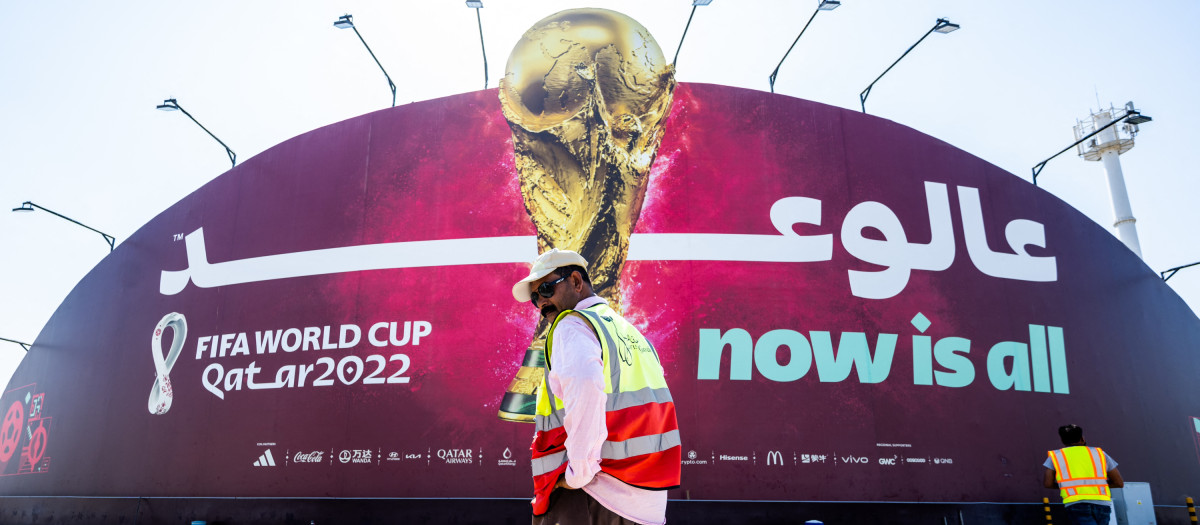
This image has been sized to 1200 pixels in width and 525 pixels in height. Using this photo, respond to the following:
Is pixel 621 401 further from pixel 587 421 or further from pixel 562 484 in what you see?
pixel 562 484

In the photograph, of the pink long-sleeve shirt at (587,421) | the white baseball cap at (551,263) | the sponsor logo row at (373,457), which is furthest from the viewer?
the sponsor logo row at (373,457)

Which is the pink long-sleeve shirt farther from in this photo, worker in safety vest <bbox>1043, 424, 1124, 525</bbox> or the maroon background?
the maroon background

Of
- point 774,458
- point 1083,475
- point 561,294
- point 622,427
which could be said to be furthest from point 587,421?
point 774,458

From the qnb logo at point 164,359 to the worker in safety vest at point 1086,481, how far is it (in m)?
10.9

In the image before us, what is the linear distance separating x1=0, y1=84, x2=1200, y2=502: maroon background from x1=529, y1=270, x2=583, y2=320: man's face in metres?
6.46

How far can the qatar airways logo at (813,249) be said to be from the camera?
9.45 metres

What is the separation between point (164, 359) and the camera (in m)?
10.8

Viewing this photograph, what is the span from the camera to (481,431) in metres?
8.98

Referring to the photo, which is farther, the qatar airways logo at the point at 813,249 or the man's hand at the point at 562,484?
the qatar airways logo at the point at 813,249

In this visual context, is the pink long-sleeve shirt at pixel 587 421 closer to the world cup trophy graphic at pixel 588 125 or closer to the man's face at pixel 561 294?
the man's face at pixel 561 294

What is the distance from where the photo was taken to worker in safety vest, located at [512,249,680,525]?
2232 mm

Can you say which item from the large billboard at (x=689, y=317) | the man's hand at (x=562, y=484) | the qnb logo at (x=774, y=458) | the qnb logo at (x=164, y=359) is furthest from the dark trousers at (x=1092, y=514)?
the qnb logo at (x=164, y=359)

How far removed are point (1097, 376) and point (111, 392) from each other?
1423cm

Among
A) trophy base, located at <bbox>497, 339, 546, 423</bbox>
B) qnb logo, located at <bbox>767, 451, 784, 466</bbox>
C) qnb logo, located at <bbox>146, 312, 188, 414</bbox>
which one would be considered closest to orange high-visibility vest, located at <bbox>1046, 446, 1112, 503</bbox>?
qnb logo, located at <bbox>767, 451, 784, 466</bbox>
